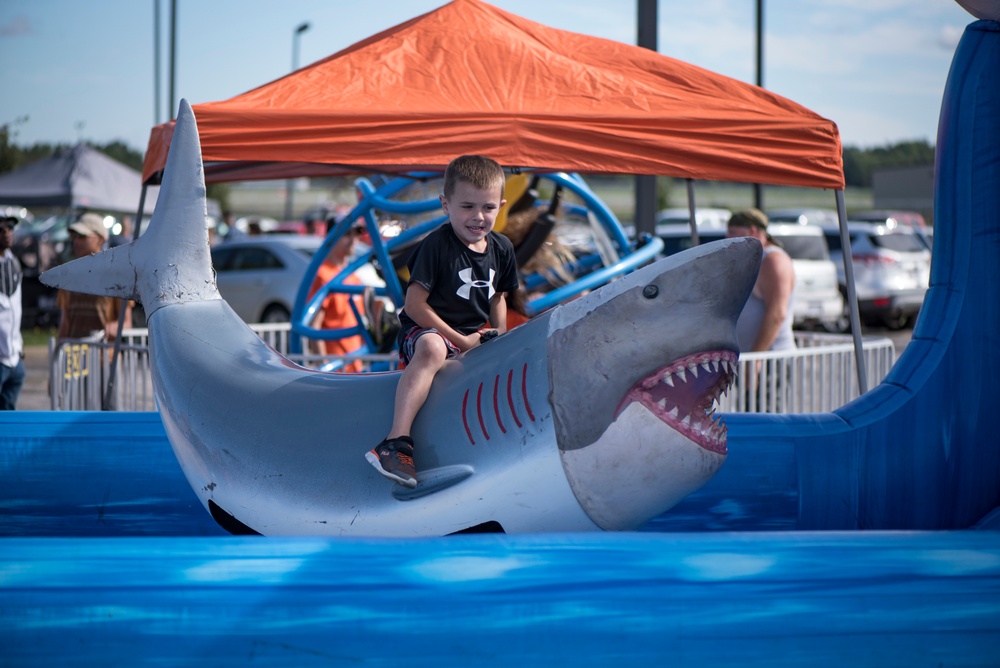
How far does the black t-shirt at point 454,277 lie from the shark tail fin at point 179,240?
891mm

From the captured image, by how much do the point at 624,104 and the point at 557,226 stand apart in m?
2.12

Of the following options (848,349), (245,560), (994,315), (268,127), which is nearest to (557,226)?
(848,349)

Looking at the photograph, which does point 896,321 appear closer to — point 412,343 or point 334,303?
point 334,303

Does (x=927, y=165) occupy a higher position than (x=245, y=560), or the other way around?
(x=927, y=165)

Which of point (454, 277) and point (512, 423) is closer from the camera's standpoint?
point (512, 423)

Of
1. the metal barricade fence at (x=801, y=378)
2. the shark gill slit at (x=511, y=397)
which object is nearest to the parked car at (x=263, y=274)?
the metal barricade fence at (x=801, y=378)

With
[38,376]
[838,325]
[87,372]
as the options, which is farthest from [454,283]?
[838,325]

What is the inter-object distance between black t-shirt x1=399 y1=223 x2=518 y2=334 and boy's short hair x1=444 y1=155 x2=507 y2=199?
0.59 feet

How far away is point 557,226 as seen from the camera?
810cm

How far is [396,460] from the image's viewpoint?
9.67 feet

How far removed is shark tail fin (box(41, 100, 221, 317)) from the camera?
3.79 m

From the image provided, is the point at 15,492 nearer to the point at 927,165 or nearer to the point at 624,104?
the point at 624,104

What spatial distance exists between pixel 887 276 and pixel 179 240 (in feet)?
49.6

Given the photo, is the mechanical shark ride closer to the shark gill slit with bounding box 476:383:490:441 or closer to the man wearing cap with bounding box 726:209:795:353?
the shark gill slit with bounding box 476:383:490:441
